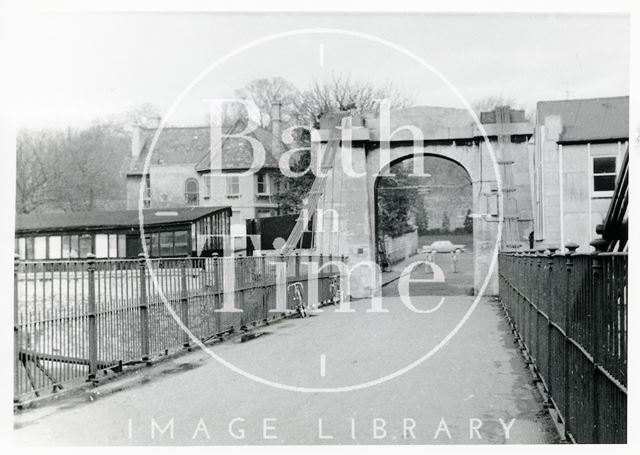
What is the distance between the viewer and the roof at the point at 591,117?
79.6 ft

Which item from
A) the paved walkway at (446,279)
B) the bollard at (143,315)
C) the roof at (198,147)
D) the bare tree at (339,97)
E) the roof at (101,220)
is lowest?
the paved walkway at (446,279)

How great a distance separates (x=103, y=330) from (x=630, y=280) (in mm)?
6598

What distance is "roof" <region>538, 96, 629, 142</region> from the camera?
24250 millimetres

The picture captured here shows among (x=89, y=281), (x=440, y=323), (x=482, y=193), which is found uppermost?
(x=482, y=193)

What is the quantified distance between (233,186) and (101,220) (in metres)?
12.0

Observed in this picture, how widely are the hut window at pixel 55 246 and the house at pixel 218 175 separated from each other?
991 centimetres

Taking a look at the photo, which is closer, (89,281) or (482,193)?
(89,281)

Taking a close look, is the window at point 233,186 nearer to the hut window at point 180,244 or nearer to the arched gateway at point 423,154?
the hut window at point 180,244

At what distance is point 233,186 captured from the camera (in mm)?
47500

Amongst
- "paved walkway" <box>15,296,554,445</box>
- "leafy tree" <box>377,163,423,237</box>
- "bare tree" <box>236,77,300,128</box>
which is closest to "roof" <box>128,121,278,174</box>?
"bare tree" <box>236,77,300,128</box>

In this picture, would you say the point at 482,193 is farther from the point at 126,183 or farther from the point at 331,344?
the point at 126,183

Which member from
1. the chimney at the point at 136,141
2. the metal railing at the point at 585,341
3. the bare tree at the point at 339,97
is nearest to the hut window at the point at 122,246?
the bare tree at the point at 339,97

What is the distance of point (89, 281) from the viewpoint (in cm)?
861

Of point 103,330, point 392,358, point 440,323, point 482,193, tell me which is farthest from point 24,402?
point 482,193
